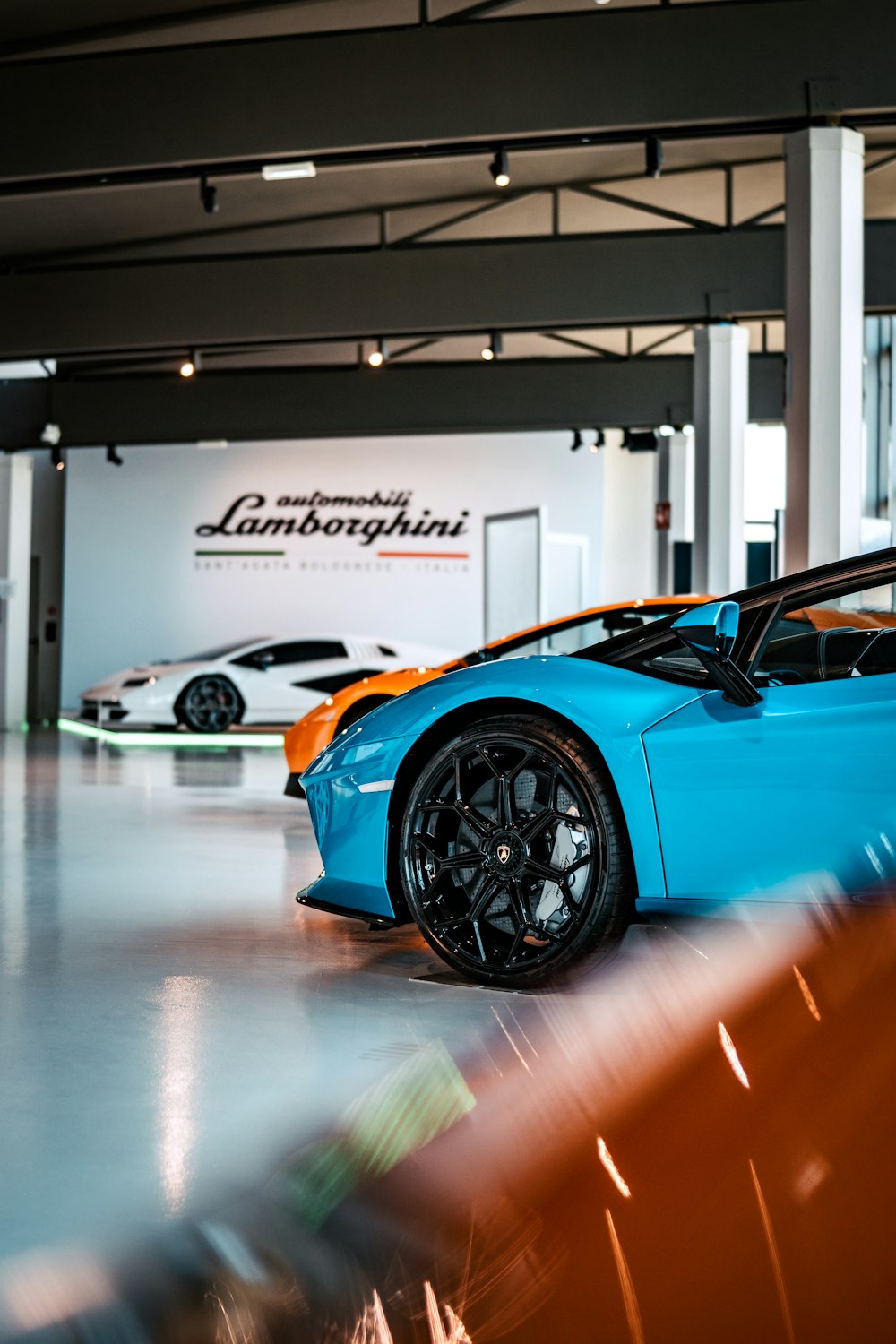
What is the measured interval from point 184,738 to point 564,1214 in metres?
13.6

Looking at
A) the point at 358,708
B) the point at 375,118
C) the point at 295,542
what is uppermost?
the point at 375,118

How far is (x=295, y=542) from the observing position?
1897cm

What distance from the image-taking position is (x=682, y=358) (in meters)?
16.2

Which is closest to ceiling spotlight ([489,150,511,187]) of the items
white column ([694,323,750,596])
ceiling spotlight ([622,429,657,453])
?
white column ([694,323,750,596])

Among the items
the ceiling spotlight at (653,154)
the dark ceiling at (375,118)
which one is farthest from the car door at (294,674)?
the ceiling spotlight at (653,154)

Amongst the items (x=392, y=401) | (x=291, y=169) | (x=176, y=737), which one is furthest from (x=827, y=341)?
(x=176, y=737)

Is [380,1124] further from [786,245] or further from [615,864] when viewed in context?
[786,245]

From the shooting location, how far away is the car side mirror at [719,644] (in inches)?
123

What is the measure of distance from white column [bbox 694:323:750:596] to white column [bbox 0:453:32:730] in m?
9.86

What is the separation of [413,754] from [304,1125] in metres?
1.29

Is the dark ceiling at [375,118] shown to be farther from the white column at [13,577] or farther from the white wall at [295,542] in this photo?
the white wall at [295,542]

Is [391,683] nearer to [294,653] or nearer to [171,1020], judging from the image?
[171,1020]

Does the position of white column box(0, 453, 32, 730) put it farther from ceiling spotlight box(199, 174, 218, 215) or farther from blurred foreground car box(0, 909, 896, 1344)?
blurred foreground car box(0, 909, 896, 1344)

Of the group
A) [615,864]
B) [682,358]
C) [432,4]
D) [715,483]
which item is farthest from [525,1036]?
[682,358]
